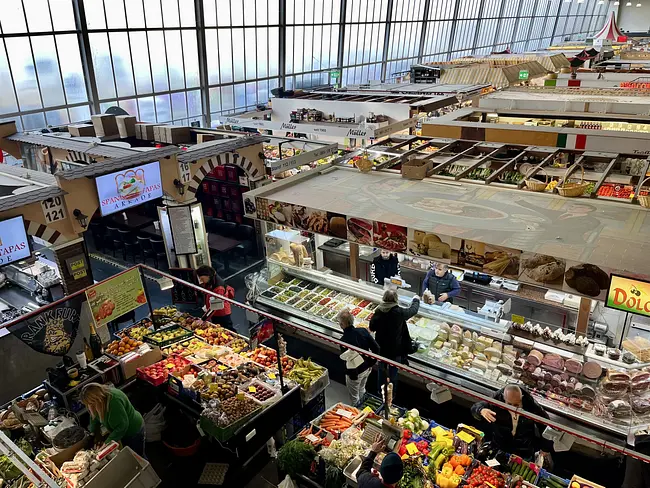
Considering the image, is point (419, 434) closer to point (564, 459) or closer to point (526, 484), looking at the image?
point (526, 484)

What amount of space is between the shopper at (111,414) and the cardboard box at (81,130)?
8.71m

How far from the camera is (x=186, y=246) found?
1018 cm

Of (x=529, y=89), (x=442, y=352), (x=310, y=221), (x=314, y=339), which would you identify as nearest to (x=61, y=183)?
(x=310, y=221)

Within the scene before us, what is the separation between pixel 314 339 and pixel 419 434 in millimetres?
2890

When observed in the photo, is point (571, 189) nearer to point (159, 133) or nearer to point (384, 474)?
point (384, 474)

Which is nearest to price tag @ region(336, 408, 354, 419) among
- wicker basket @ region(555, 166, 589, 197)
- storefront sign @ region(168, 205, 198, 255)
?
wicker basket @ region(555, 166, 589, 197)

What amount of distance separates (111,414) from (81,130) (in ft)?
29.4

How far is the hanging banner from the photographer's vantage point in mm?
6062

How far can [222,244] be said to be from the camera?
12523 mm

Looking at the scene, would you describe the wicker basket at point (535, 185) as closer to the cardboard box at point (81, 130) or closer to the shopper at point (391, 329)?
the shopper at point (391, 329)

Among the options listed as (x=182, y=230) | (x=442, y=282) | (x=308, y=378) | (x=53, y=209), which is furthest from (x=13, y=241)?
(x=442, y=282)

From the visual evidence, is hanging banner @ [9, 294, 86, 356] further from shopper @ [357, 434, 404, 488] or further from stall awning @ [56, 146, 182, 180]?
shopper @ [357, 434, 404, 488]

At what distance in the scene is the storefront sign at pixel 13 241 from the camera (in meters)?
6.83

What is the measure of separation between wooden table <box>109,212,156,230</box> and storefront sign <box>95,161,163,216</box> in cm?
411
